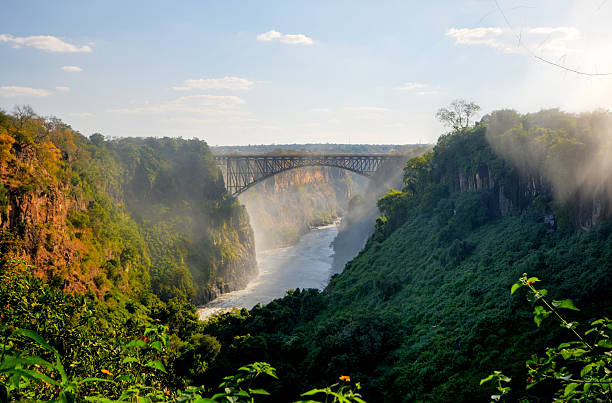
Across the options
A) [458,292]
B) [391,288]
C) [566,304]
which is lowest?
[391,288]

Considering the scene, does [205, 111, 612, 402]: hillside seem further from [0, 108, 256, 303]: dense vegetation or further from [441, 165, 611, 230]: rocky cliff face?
[0, 108, 256, 303]: dense vegetation

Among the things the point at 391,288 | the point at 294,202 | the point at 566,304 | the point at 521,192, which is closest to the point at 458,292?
the point at 391,288

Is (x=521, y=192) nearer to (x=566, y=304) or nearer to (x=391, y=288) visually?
(x=391, y=288)

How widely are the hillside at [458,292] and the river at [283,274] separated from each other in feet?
68.5

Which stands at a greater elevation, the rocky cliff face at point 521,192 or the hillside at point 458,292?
the rocky cliff face at point 521,192

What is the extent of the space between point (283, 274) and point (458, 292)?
53191 millimetres

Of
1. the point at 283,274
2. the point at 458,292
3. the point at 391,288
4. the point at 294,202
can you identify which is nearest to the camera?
the point at 458,292

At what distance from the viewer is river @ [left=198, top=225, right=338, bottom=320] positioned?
61469mm

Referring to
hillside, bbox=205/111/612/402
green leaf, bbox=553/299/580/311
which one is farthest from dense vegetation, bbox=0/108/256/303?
green leaf, bbox=553/299/580/311

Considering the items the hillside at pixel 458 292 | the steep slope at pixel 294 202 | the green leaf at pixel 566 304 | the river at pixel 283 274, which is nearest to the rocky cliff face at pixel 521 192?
the hillside at pixel 458 292

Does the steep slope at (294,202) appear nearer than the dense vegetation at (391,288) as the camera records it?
No

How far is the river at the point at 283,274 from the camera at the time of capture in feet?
202

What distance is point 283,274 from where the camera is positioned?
258 ft

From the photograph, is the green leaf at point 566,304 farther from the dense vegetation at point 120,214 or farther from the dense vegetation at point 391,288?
the dense vegetation at point 120,214
